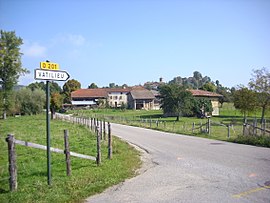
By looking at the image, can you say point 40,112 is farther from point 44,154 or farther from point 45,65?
point 45,65

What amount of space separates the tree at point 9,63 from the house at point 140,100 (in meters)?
39.8

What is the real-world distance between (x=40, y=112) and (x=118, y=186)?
227 feet

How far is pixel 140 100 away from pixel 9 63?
4547 cm

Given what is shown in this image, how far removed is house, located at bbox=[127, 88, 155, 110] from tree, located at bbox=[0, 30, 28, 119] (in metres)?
39.8

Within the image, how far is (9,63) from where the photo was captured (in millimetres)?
52844

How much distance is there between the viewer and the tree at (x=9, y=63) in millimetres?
52562

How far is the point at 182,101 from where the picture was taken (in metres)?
47.1

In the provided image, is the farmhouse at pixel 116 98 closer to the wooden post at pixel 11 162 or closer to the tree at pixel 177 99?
the tree at pixel 177 99

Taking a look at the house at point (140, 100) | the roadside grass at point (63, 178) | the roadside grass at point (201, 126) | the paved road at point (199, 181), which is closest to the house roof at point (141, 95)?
the house at point (140, 100)

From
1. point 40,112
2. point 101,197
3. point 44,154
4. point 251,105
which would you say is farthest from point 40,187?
point 40,112

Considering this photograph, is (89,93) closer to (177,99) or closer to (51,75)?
(177,99)

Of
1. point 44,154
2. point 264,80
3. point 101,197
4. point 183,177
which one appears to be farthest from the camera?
point 264,80

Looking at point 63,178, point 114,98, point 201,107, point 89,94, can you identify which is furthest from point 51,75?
point 114,98

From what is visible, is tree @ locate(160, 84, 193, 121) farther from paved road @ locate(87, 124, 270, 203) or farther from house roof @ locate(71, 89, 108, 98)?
house roof @ locate(71, 89, 108, 98)
